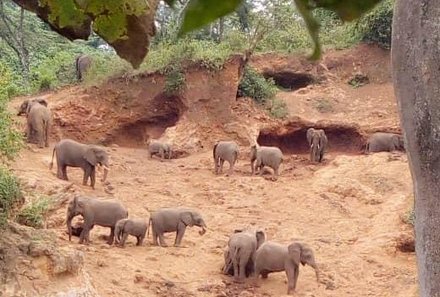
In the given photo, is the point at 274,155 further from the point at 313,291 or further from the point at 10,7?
the point at 10,7

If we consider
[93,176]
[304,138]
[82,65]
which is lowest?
[93,176]

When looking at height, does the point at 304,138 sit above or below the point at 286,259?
above

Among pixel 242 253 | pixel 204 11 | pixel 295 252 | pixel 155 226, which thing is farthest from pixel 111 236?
pixel 204 11

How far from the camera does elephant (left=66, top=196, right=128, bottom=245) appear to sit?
9656 millimetres

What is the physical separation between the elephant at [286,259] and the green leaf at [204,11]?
8497mm

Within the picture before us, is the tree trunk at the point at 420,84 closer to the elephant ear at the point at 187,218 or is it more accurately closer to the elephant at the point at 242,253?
the elephant at the point at 242,253

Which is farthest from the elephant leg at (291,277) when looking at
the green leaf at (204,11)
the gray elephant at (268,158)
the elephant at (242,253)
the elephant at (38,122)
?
the green leaf at (204,11)

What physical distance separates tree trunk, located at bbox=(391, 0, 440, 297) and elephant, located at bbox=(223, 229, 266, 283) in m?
7.73

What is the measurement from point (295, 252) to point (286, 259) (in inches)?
4.3

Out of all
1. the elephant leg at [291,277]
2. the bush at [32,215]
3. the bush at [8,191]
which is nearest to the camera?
the bush at [8,191]

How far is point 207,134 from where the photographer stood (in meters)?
14.9

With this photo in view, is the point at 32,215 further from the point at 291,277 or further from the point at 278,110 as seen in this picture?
the point at 278,110

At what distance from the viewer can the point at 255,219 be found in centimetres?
1118

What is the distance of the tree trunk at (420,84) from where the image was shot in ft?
4.83
